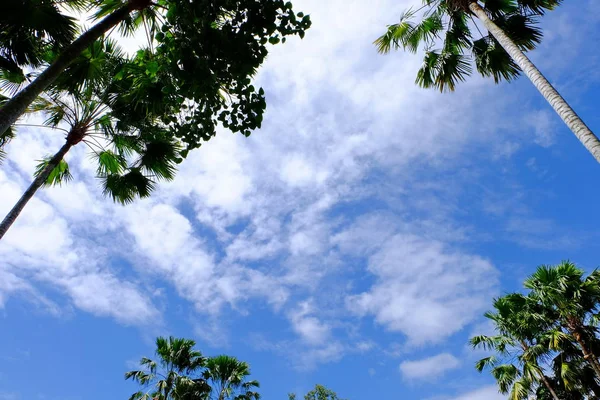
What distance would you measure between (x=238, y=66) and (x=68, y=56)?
2487 mm

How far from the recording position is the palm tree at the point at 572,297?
12500 millimetres

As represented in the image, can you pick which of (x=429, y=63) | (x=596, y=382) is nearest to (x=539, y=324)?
(x=596, y=382)

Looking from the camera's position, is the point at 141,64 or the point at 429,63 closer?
the point at 141,64

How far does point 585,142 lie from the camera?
493 centimetres

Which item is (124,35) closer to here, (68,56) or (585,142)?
(68,56)

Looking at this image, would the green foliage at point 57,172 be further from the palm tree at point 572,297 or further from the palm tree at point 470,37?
the palm tree at point 572,297

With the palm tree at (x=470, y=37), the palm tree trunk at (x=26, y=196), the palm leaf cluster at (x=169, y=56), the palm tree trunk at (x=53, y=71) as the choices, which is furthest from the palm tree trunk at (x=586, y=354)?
the palm tree trunk at (x=26, y=196)

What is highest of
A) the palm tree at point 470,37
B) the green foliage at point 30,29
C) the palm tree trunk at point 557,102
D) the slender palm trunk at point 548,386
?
the palm tree at point 470,37

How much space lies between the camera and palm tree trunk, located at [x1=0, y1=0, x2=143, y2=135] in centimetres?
466

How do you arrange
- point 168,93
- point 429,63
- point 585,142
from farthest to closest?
point 429,63, point 168,93, point 585,142

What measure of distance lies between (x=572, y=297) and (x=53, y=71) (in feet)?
52.0

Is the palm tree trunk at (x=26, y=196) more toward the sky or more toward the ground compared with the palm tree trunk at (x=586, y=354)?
more toward the sky

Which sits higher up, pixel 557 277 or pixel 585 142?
pixel 557 277

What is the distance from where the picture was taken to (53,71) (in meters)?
5.22
